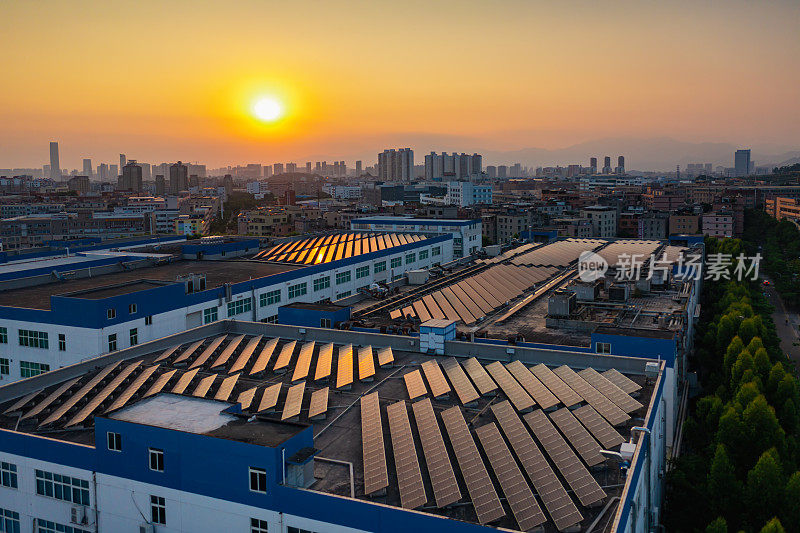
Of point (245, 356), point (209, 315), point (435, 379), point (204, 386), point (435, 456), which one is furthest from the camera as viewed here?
point (209, 315)

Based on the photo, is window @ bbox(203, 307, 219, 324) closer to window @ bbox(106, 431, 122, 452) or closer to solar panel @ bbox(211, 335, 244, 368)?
solar panel @ bbox(211, 335, 244, 368)

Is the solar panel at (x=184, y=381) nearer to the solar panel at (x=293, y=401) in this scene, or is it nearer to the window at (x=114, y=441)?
the solar panel at (x=293, y=401)

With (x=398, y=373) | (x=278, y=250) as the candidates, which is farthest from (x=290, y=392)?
(x=278, y=250)

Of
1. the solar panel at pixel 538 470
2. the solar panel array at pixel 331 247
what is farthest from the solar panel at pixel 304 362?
the solar panel array at pixel 331 247

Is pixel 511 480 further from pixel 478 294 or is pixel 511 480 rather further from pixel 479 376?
pixel 478 294

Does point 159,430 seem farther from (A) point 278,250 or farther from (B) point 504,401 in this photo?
(A) point 278,250

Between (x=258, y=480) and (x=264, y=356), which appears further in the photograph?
(x=264, y=356)

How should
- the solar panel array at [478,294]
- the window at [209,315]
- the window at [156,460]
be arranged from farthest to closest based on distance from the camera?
the window at [209,315]
the solar panel array at [478,294]
the window at [156,460]

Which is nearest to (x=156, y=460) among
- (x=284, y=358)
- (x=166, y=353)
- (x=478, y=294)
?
(x=284, y=358)
